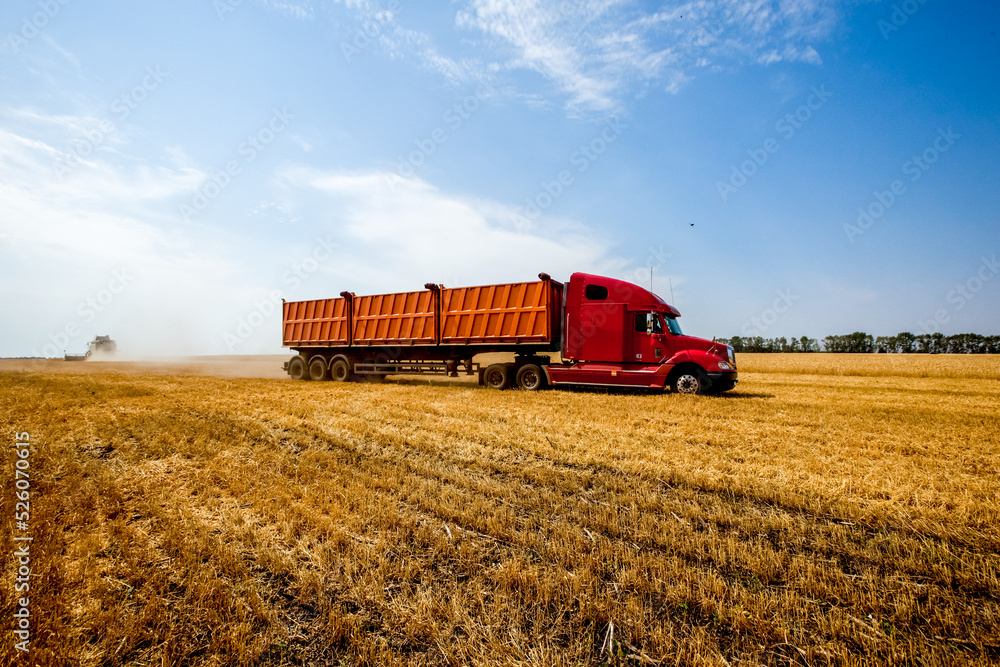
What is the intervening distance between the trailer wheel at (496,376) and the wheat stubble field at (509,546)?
757 centimetres

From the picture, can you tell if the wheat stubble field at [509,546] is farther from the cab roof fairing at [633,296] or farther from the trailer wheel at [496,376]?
the trailer wheel at [496,376]

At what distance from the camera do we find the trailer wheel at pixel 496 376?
15339 mm

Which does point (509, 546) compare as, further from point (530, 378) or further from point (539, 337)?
point (530, 378)

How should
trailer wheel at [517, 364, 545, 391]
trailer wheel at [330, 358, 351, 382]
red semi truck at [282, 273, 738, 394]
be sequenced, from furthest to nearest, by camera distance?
trailer wheel at [330, 358, 351, 382]
trailer wheel at [517, 364, 545, 391]
red semi truck at [282, 273, 738, 394]

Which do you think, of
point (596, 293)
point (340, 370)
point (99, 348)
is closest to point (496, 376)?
point (596, 293)

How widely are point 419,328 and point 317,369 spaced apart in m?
6.32

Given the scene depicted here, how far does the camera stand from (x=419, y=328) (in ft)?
55.1

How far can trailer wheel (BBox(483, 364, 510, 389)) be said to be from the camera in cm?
1534

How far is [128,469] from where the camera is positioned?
574 cm

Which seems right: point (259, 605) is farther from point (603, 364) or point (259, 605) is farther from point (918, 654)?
point (603, 364)

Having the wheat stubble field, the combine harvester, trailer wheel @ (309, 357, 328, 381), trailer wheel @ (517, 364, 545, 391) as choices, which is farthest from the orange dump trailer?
the combine harvester

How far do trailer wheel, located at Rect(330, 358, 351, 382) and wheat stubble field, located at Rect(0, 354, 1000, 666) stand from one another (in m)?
11.0

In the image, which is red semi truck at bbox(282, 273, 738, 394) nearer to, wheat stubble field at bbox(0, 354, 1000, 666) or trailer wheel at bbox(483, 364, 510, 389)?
trailer wheel at bbox(483, 364, 510, 389)

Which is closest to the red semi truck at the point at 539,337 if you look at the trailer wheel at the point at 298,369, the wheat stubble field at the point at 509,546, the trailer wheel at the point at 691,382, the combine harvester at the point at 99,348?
the trailer wheel at the point at 691,382
